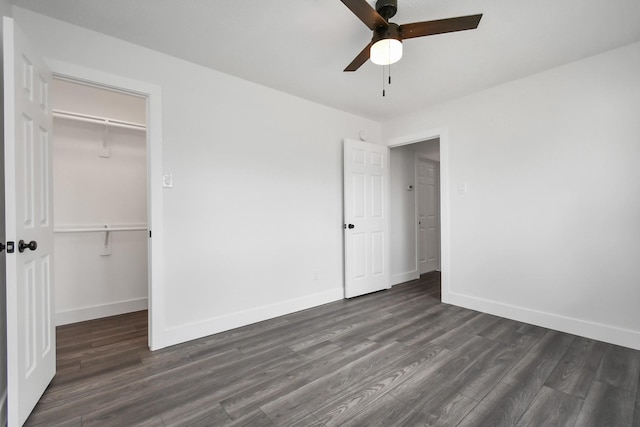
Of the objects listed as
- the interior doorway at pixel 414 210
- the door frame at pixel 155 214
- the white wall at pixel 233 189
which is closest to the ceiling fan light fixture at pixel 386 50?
the white wall at pixel 233 189

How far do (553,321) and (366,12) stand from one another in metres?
3.17

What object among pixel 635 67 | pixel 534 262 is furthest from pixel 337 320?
pixel 635 67

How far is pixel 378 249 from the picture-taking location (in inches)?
158

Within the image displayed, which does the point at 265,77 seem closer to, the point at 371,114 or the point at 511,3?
the point at 371,114

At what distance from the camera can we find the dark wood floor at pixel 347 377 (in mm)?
1562

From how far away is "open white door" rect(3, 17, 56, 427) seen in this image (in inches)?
55.7

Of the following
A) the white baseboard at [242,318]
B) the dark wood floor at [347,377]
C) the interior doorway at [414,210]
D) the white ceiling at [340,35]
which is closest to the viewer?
the dark wood floor at [347,377]

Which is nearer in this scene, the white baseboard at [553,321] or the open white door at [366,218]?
the white baseboard at [553,321]

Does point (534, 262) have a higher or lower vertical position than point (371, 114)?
lower

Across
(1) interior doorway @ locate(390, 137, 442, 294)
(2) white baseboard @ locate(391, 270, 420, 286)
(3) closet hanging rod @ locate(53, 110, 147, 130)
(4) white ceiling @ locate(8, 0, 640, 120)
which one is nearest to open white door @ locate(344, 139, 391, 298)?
(2) white baseboard @ locate(391, 270, 420, 286)

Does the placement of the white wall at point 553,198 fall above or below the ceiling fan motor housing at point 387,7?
below

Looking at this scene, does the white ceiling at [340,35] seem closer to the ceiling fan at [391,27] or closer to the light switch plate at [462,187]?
the ceiling fan at [391,27]

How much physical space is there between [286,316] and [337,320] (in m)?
0.58

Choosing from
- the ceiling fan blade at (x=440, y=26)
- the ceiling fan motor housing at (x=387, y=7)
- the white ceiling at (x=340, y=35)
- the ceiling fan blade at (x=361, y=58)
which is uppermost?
the white ceiling at (x=340, y=35)
